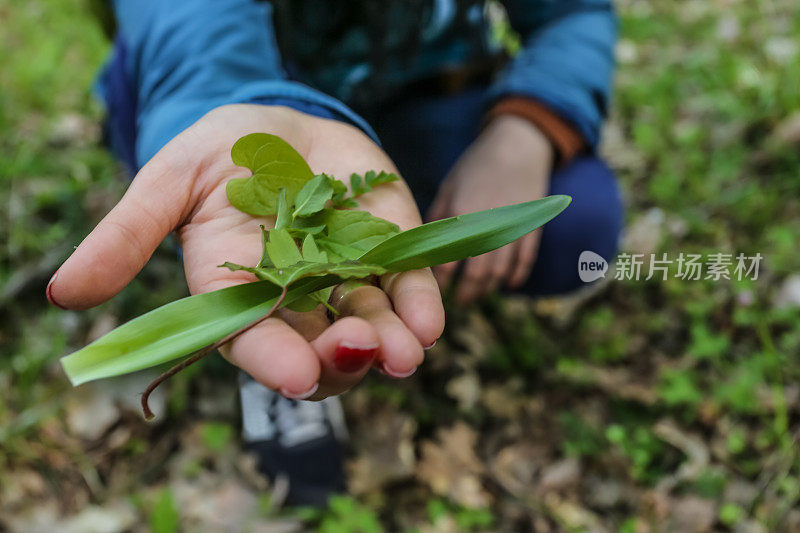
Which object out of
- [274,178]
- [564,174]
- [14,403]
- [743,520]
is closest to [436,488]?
[743,520]

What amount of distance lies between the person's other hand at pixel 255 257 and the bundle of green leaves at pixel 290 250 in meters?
0.03

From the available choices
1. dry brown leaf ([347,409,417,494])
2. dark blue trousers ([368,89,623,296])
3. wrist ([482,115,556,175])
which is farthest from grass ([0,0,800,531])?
wrist ([482,115,556,175])

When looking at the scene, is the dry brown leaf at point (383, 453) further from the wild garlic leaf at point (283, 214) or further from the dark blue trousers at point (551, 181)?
the wild garlic leaf at point (283, 214)

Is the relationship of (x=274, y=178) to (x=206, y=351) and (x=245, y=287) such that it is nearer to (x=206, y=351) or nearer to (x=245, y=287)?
(x=245, y=287)

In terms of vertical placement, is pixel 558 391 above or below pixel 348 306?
below

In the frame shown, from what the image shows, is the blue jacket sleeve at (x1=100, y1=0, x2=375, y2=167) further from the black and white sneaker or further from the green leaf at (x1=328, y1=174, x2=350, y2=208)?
the black and white sneaker

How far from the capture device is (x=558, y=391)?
1734 millimetres

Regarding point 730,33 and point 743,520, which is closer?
point 743,520

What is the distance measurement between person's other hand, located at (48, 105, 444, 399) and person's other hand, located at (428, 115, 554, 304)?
0.51 m

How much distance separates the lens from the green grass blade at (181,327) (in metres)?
0.77

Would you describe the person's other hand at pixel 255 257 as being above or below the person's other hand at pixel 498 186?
above

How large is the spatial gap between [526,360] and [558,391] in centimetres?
12

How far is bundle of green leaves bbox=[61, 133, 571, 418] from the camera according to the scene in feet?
2.54

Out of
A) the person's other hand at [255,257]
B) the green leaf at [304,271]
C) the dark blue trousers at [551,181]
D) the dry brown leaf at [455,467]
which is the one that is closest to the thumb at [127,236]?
the person's other hand at [255,257]
